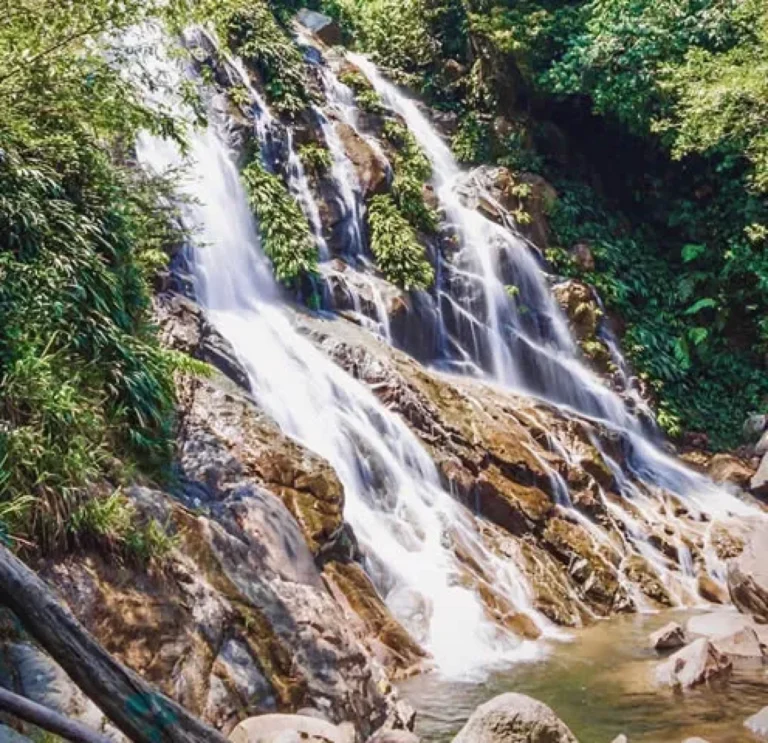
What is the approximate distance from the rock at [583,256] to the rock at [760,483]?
19.6ft

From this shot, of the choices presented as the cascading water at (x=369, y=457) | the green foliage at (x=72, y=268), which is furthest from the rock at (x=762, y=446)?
the green foliage at (x=72, y=268)

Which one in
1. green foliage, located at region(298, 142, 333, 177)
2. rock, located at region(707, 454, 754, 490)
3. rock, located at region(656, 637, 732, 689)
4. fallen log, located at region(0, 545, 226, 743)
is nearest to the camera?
fallen log, located at region(0, 545, 226, 743)

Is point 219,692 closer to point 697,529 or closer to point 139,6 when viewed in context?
point 139,6

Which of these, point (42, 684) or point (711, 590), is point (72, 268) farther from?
point (711, 590)

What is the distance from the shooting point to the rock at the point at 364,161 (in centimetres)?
1720

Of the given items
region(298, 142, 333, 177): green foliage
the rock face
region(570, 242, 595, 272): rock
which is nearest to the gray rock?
the rock face

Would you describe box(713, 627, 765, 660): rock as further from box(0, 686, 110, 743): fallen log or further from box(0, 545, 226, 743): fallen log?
box(0, 686, 110, 743): fallen log

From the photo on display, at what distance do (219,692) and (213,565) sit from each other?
118 centimetres

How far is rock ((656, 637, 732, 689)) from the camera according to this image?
24.4 feet

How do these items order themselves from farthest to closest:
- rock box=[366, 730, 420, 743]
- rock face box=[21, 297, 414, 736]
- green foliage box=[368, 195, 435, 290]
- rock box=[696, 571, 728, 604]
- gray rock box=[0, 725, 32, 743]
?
green foliage box=[368, 195, 435, 290]
rock box=[696, 571, 728, 604]
rock box=[366, 730, 420, 743]
rock face box=[21, 297, 414, 736]
gray rock box=[0, 725, 32, 743]

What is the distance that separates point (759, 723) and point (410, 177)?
13.3 meters

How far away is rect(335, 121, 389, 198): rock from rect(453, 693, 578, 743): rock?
43.6 ft

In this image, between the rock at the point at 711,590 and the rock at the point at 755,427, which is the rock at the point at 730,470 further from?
the rock at the point at 711,590

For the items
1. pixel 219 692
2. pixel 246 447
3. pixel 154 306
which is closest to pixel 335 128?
pixel 154 306
